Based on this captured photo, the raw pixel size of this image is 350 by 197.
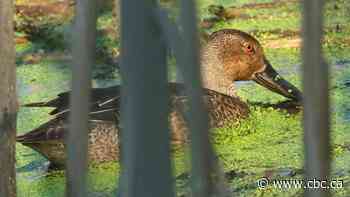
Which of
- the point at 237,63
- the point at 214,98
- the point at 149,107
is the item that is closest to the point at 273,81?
the point at 237,63

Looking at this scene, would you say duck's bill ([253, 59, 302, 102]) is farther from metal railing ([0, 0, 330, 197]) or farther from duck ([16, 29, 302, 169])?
metal railing ([0, 0, 330, 197])

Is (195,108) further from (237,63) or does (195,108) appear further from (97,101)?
(237,63)

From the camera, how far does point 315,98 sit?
787mm

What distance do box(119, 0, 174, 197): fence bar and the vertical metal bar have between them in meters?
0.05

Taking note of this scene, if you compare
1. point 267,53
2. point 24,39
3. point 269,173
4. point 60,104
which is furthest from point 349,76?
point 24,39

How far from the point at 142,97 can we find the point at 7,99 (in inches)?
57.8

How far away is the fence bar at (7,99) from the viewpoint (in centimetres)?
224

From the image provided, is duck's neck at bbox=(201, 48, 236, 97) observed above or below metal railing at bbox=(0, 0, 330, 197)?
above

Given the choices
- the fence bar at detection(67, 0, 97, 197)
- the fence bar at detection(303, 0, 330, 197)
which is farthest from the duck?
the fence bar at detection(303, 0, 330, 197)

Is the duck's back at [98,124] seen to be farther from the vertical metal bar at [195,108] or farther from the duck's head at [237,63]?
the vertical metal bar at [195,108]

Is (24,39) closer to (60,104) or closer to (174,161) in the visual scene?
(60,104)

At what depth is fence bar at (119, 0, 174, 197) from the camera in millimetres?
871

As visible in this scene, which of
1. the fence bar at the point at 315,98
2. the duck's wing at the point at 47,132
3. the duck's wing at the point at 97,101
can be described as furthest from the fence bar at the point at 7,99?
the fence bar at the point at 315,98

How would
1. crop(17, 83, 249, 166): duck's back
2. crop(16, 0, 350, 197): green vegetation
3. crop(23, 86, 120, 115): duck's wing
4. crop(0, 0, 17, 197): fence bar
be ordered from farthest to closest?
crop(16, 0, 350, 197): green vegetation → crop(17, 83, 249, 166): duck's back → crop(23, 86, 120, 115): duck's wing → crop(0, 0, 17, 197): fence bar
